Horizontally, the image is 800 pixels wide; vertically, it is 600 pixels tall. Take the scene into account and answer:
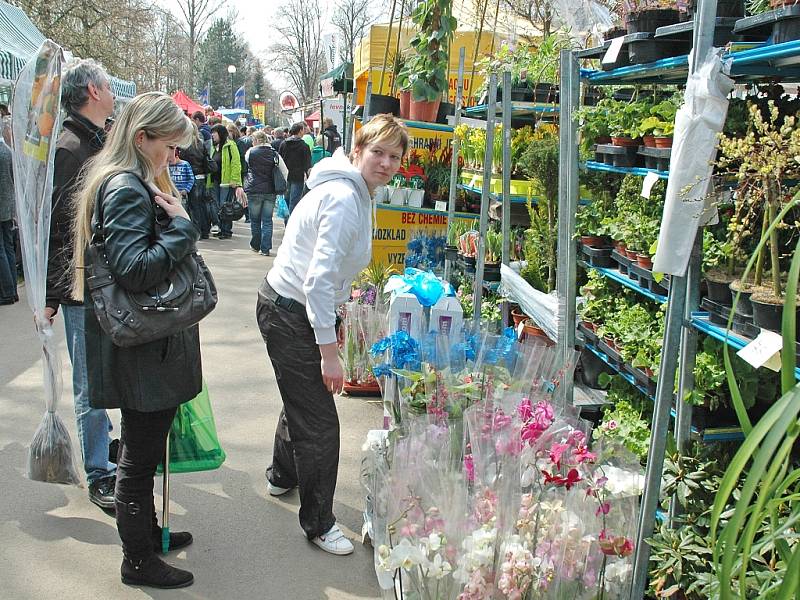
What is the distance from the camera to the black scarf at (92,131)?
3385mm

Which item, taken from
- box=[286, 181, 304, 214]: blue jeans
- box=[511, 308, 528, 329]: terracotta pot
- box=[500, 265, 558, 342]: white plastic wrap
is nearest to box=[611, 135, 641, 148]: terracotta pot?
box=[500, 265, 558, 342]: white plastic wrap

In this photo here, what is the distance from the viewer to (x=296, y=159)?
1213 centimetres

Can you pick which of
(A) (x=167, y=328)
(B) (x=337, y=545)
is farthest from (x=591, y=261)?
(A) (x=167, y=328)

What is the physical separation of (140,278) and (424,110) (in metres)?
4.47

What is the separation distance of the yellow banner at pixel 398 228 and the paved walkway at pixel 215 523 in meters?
1.90

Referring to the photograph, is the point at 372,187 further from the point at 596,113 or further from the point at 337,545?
the point at 337,545

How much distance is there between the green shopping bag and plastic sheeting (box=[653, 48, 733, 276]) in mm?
2044

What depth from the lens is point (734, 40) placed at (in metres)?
2.39

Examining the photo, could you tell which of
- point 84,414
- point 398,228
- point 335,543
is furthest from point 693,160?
point 398,228

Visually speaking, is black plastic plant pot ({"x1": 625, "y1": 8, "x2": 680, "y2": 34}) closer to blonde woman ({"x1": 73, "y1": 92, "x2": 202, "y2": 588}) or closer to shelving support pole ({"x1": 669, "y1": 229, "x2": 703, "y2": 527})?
shelving support pole ({"x1": 669, "y1": 229, "x2": 703, "y2": 527})

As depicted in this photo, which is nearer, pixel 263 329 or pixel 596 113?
pixel 263 329

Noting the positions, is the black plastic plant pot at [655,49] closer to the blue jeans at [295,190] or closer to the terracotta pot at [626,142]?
the terracotta pot at [626,142]

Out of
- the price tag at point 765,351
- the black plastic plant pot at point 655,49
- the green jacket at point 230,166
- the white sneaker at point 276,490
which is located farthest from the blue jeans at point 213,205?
the price tag at point 765,351

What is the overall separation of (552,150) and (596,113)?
0.68 metres
